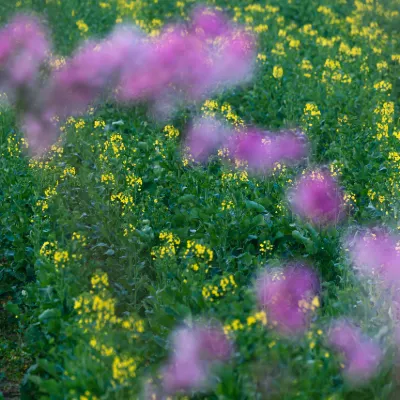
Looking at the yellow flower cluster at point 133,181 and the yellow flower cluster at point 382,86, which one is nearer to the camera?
the yellow flower cluster at point 133,181

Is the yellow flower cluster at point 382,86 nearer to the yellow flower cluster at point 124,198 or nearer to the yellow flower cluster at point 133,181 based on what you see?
the yellow flower cluster at point 133,181

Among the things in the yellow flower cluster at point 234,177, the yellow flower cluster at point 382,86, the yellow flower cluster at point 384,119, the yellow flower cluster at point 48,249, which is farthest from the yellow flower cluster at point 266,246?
the yellow flower cluster at point 382,86

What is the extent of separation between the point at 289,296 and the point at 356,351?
68cm

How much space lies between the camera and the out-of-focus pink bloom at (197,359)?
3.78 meters

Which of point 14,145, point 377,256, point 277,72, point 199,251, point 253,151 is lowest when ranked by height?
point 377,256

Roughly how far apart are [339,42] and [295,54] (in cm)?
119

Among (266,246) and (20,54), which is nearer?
(266,246)

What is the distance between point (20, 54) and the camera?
26.8ft

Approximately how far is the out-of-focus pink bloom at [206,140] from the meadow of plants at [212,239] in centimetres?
2

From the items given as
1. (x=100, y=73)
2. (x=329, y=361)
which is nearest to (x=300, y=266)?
(x=329, y=361)

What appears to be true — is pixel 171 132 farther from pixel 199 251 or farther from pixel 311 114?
pixel 199 251

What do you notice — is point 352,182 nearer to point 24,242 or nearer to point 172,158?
point 172,158

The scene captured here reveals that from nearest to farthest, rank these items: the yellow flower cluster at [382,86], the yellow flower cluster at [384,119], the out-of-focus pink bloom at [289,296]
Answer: the out-of-focus pink bloom at [289,296] < the yellow flower cluster at [384,119] < the yellow flower cluster at [382,86]

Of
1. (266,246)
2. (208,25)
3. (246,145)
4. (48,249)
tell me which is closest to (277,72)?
(208,25)
